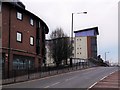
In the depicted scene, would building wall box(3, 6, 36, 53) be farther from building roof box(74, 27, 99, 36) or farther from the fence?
building roof box(74, 27, 99, 36)

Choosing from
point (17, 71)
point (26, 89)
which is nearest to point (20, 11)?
point (17, 71)

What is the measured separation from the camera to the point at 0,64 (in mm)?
37812

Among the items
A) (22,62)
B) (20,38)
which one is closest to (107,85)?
(20,38)

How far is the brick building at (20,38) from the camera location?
1604 inches

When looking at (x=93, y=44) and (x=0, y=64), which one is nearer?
(x=0, y=64)

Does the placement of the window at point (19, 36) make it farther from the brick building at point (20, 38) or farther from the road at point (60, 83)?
the road at point (60, 83)

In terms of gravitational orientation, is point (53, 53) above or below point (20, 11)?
below

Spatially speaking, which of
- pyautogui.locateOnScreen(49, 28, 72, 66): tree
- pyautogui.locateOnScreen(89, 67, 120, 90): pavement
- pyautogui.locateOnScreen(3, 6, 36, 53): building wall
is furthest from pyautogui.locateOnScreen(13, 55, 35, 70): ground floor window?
pyautogui.locateOnScreen(89, 67, 120, 90): pavement

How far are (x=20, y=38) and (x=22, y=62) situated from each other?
3648 millimetres

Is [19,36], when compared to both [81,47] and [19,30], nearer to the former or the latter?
[19,30]

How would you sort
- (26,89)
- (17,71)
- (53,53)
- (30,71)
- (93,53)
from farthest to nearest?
(93,53) < (53,53) < (30,71) < (17,71) < (26,89)

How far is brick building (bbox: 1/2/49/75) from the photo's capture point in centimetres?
4075

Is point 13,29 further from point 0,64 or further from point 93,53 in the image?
point 93,53

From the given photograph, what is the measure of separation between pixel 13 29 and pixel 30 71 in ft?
24.8
